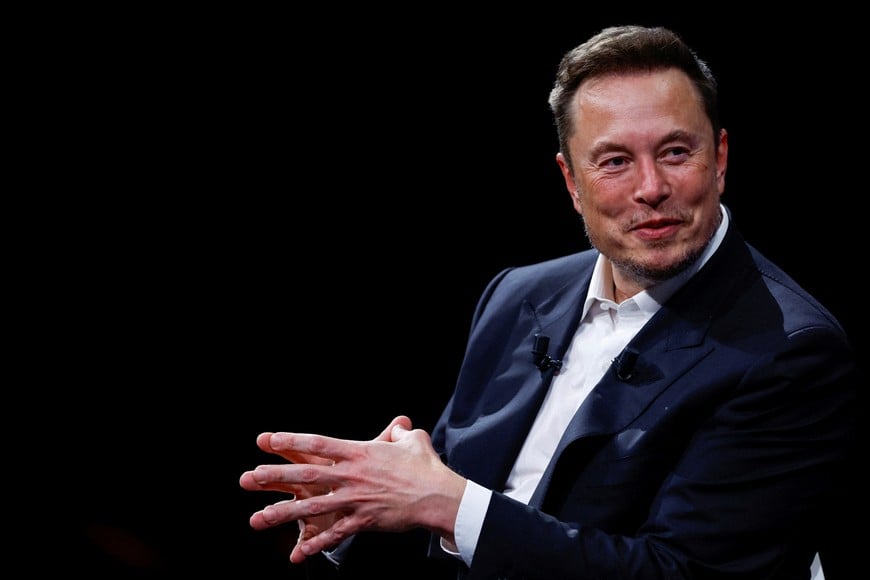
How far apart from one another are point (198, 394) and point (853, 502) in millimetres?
2126

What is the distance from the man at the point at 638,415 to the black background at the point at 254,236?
87cm

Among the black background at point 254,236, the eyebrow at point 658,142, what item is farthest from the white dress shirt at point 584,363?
the black background at point 254,236

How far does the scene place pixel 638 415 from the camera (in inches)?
74.0

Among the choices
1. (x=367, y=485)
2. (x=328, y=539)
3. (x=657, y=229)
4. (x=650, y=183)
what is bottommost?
(x=328, y=539)

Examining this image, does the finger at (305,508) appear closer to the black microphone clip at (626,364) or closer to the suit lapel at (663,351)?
the suit lapel at (663,351)

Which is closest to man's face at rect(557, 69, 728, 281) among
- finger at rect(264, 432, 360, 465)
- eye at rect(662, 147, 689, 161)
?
eye at rect(662, 147, 689, 161)

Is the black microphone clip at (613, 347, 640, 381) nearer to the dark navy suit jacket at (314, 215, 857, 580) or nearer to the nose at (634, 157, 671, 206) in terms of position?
the dark navy suit jacket at (314, 215, 857, 580)

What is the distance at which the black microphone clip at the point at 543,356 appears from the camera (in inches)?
85.8

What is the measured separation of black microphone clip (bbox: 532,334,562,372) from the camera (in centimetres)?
218

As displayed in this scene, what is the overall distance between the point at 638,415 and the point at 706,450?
0.15 meters

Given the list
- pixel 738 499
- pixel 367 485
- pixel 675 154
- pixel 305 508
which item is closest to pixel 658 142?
pixel 675 154

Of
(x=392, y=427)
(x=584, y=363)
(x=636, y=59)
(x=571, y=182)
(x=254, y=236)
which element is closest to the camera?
(x=392, y=427)

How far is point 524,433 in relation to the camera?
2145 mm

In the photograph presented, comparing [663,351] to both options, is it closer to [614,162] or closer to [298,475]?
[614,162]
